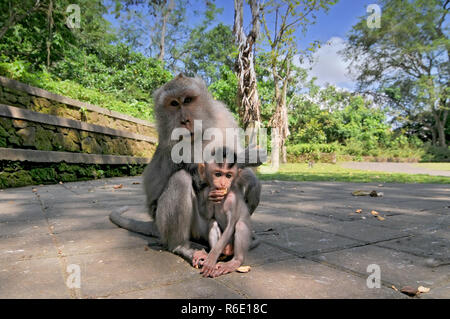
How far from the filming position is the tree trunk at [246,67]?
9.49 meters

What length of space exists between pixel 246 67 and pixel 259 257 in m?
8.21

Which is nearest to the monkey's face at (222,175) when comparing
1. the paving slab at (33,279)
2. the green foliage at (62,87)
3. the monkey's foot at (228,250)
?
the monkey's foot at (228,250)

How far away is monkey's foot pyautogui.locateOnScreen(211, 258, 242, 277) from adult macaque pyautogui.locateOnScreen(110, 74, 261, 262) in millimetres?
284

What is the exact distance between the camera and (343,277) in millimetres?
1939

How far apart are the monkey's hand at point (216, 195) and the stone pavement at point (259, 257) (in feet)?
1.50

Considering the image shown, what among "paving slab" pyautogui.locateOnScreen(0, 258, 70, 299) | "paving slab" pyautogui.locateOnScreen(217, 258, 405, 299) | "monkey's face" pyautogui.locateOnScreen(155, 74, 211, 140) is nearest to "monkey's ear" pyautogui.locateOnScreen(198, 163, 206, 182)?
"monkey's face" pyautogui.locateOnScreen(155, 74, 211, 140)

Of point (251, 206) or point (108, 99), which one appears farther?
point (108, 99)

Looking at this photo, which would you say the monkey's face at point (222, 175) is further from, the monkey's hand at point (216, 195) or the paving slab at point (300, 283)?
the paving slab at point (300, 283)

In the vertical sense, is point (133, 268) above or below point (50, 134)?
below

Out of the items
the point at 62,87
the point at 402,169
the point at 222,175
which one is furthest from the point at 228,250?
the point at 402,169

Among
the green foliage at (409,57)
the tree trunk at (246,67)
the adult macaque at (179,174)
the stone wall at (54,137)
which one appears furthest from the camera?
the green foliage at (409,57)

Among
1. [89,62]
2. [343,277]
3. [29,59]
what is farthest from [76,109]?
[89,62]

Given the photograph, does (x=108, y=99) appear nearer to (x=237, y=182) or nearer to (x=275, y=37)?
(x=275, y=37)
